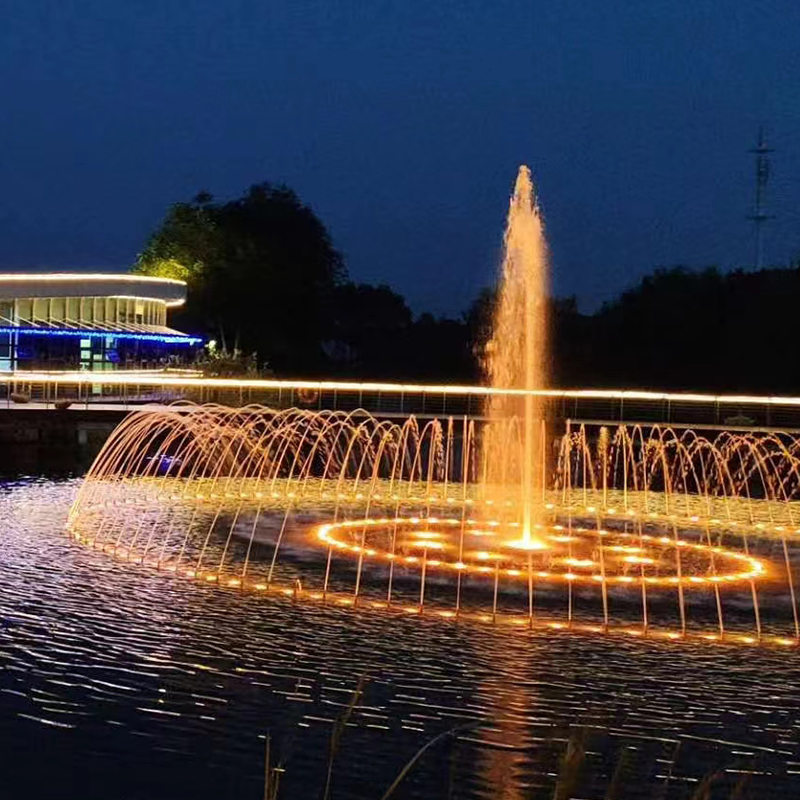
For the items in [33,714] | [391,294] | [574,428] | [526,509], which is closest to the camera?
[33,714]

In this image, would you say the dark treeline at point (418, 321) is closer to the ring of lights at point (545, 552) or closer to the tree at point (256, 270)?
the tree at point (256, 270)

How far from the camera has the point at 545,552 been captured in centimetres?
1769

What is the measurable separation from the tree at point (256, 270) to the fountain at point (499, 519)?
3260 centimetres

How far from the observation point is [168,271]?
68875mm

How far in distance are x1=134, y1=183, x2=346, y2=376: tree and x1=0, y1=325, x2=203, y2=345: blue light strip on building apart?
3.94m

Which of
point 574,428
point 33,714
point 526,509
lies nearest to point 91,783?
point 33,714

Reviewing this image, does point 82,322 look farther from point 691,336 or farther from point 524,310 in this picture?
point 524,310

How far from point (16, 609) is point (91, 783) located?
518 cm

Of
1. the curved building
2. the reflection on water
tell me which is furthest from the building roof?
the reflection on water

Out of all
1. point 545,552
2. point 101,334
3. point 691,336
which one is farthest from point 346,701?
point 101,334

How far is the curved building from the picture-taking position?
56531 mm

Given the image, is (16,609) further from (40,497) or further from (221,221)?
(221,221)

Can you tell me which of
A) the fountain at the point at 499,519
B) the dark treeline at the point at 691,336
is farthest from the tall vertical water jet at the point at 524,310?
the dark treeline at the point at 691,336

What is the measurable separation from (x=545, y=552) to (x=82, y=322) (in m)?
45.3
